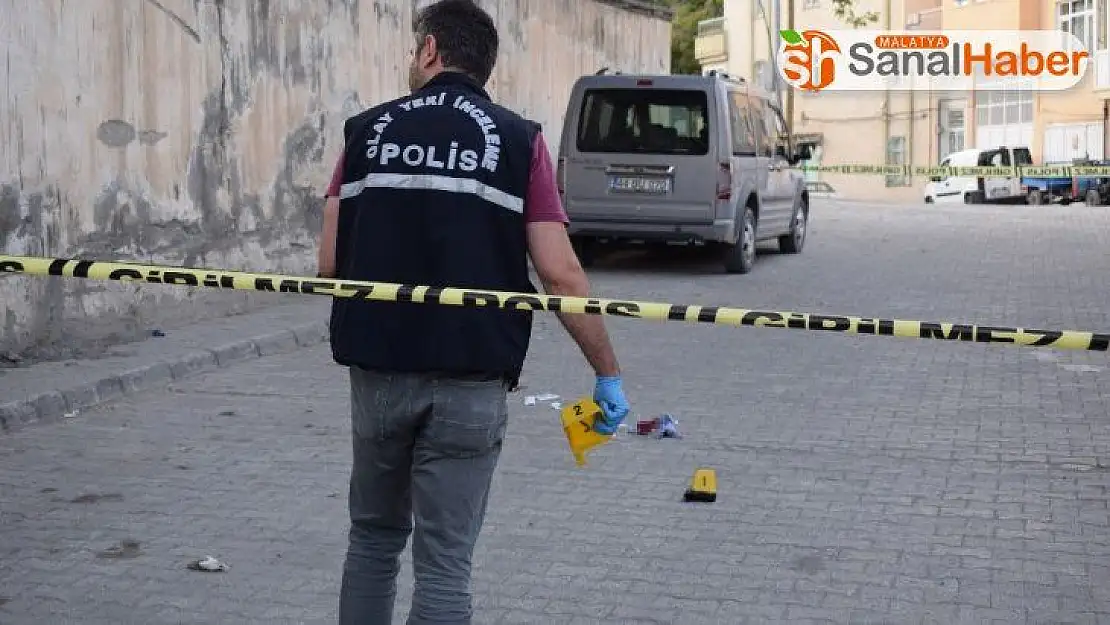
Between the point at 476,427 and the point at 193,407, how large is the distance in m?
5.45

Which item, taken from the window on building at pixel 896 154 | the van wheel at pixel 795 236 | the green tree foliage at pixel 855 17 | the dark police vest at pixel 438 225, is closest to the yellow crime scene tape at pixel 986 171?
the van wheel at pixel 795 236

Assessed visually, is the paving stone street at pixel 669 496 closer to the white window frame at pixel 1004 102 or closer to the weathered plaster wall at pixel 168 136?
the weathered plaster wall at pixel 168 136

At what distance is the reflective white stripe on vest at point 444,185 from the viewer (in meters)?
3.62

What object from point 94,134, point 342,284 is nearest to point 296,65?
point 94,134

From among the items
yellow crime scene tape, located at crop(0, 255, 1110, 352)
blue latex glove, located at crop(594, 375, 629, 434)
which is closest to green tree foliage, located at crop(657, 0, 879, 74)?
yellow crime scene tape, located at crop(0, 255, 1110, 352)

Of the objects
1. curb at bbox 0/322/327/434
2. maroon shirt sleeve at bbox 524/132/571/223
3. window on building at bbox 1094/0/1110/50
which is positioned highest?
window on building at bbox 1094/0/1110/50

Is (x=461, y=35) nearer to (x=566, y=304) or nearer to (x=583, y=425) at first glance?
(x=566, y=304)

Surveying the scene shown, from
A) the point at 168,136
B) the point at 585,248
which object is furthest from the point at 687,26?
the point at 168,136

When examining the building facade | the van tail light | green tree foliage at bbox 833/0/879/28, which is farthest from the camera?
green tree foliage at bbox 833/0/879/28

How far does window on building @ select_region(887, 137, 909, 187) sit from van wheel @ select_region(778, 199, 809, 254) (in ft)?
108

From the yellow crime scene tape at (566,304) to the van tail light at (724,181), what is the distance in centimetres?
1179

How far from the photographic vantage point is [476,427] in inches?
144

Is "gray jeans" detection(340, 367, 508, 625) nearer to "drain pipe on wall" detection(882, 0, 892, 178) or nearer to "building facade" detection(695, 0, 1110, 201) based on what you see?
"building facade" detection(695, 0, 1110, 201)

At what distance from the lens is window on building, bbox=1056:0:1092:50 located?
43.9 m
